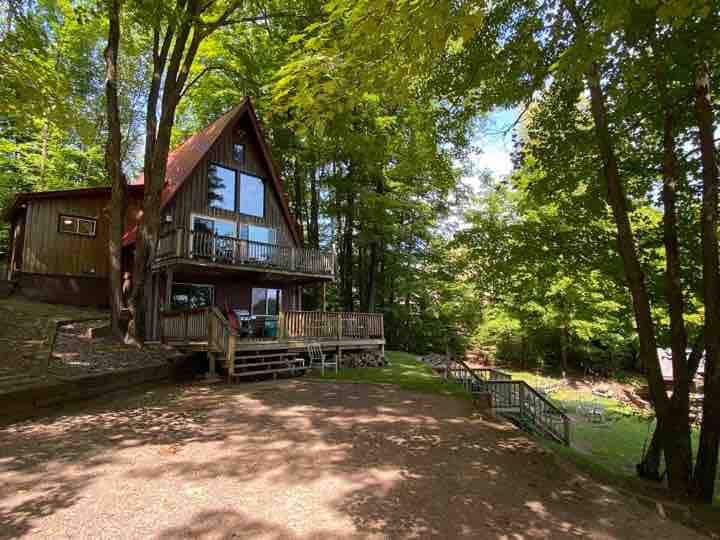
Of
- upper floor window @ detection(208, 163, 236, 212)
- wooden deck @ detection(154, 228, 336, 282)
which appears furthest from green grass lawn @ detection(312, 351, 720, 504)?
upper floor window @ detection(208, 163, 236, 212)

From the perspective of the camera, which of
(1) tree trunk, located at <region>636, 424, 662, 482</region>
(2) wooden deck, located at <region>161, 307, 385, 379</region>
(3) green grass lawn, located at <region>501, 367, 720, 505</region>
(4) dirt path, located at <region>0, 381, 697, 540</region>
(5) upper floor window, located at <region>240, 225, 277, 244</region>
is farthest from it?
(5) upper floor window, located at <region>240, 225, 277, 244</region>

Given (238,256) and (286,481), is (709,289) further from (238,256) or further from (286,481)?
(238,256)

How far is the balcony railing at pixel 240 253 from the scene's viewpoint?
1312cm

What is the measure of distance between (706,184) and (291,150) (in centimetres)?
1894

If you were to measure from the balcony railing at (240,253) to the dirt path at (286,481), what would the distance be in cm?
633

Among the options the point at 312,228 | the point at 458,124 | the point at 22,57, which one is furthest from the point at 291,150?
the point at 458,124

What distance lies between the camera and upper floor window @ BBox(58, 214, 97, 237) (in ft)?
52.0

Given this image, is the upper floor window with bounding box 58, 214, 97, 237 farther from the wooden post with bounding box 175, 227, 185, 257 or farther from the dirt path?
the dirt path

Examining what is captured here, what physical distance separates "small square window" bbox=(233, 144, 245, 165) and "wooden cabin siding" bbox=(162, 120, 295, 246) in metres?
0.14

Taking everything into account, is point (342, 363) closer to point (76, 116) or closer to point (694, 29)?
point (76, 116)

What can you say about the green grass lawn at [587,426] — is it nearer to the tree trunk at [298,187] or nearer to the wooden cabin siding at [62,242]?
the wooden cabin siding at [62,242]

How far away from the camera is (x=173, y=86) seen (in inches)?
491

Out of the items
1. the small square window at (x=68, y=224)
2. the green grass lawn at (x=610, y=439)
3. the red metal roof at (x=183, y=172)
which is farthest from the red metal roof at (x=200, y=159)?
the green grass lawn at (x=610, y=439)

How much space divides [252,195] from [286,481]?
46.6ft
